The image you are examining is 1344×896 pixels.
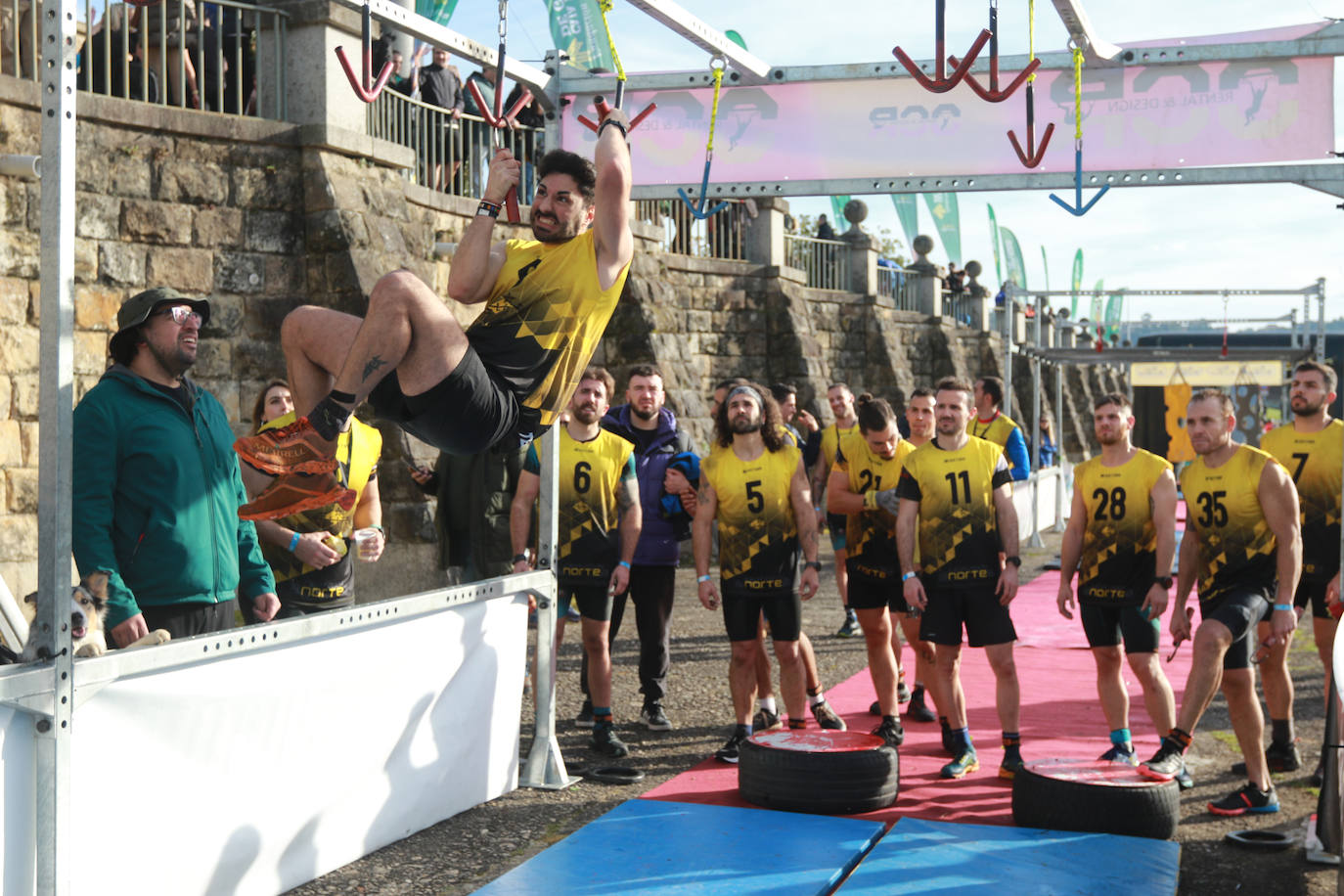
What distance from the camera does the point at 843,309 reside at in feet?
76.7

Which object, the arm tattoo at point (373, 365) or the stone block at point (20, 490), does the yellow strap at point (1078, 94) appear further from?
the stone block at point (20, 490)

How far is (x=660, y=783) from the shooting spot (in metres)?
6.18

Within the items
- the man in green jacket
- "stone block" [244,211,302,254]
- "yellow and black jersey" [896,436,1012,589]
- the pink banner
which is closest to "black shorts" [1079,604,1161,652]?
"yellow and black jersey" [896,436,1012,589]

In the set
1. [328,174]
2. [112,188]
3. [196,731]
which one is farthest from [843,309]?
[196,731]

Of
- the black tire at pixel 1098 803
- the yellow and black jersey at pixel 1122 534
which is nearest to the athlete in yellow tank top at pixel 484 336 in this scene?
the black tire at pixel 1098 803

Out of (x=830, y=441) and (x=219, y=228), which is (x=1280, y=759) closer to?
(x=830, y=441)

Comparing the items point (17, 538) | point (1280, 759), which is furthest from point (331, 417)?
point (17, 538)

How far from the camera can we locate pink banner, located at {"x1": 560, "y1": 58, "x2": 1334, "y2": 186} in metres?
5.97

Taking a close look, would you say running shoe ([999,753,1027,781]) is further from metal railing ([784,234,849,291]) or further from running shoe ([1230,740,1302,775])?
metal railing ([784,234,849,291])

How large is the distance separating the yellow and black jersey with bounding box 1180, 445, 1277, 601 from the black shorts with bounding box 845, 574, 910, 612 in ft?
5.40

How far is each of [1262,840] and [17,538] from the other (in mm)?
8085

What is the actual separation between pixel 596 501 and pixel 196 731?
123 inches

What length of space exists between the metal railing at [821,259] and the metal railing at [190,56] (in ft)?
38.6

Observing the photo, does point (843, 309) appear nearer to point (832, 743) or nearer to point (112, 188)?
point (112, 188)
